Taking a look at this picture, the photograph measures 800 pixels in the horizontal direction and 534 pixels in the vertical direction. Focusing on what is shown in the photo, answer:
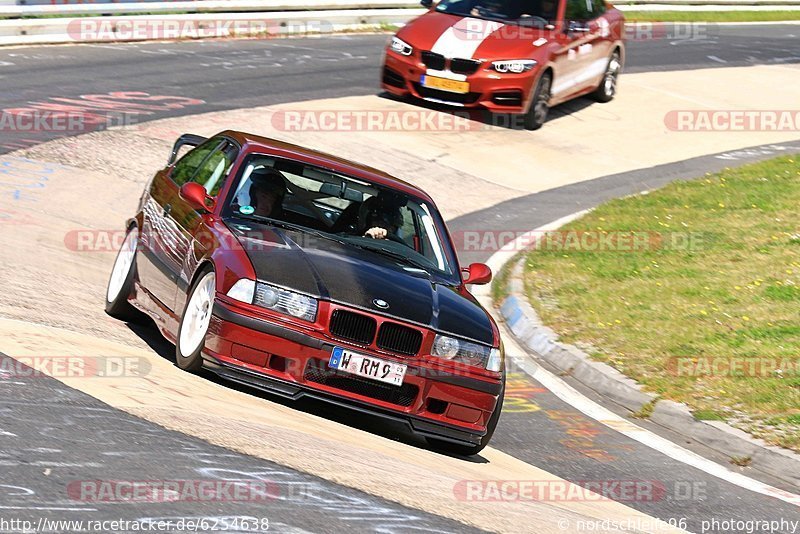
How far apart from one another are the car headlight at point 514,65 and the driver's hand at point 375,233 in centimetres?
1013

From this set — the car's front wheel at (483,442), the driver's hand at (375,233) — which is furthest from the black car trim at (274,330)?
the driver's hand at (375,233)

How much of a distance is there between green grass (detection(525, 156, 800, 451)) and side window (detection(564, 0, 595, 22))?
13.1ft

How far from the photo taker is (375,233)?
8.71 m

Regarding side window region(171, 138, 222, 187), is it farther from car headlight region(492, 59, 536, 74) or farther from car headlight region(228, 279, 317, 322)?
car headlight region(492, 59, 536, 74)

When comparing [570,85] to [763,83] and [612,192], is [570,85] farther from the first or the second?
[763,83]

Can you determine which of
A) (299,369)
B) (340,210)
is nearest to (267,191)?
(340,210)

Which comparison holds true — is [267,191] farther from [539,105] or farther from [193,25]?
[193,25]

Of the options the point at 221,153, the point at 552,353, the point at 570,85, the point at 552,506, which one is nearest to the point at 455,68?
the point at 570,85

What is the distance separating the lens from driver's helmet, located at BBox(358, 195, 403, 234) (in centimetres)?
877

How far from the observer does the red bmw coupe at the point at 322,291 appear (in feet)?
24.3

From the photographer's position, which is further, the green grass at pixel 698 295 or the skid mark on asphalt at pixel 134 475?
the green grass at pixel 698 295

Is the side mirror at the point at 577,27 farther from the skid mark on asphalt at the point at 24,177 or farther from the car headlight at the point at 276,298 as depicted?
the car headlight at the point at 276,298

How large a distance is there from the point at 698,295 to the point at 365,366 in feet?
18.0

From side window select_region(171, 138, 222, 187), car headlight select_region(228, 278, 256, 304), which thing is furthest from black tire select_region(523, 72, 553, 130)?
car headlight select_region(228, 278, 256, 304)
